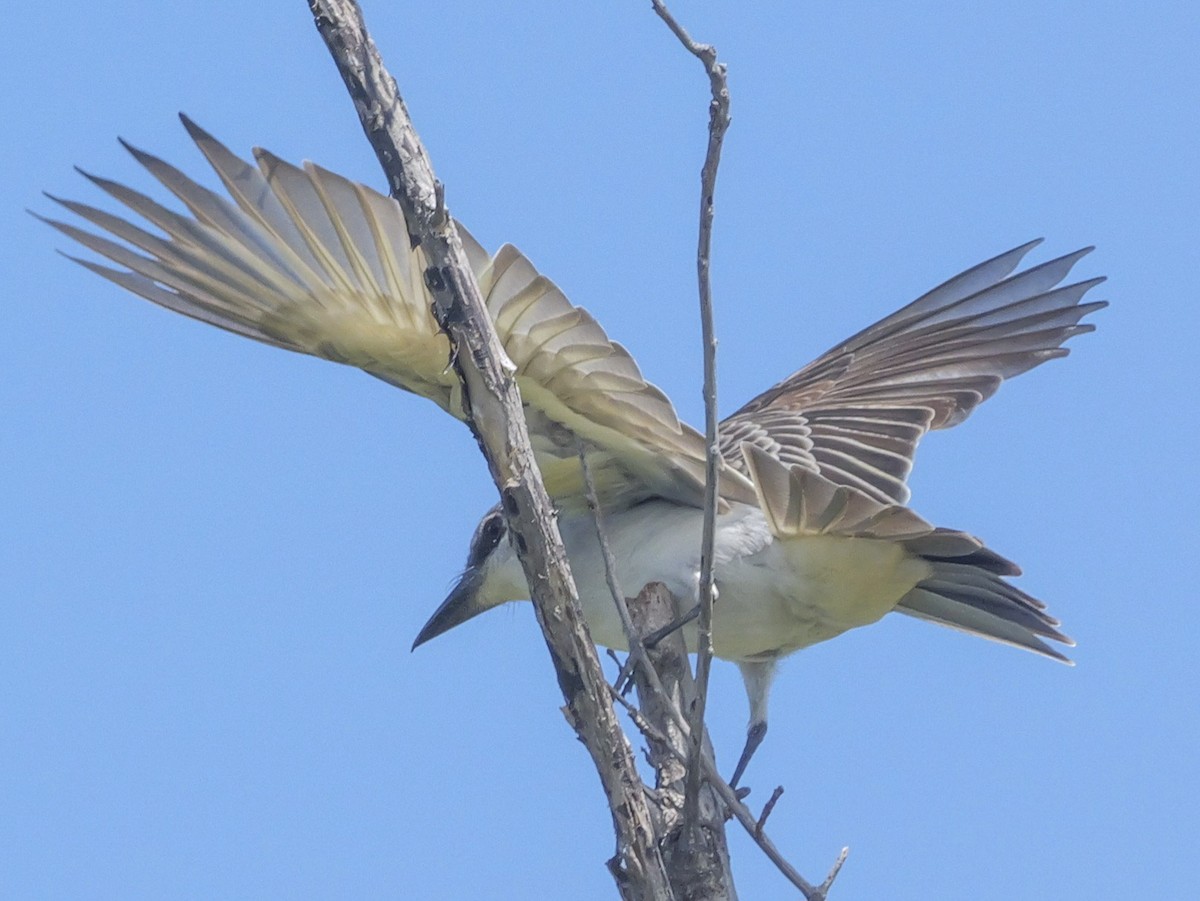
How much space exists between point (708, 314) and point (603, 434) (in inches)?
84.3

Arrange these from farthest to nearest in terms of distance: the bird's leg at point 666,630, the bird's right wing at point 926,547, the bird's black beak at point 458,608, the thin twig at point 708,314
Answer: the bird's black beak at point 458,608 → the bird's leg at point 666,630 → the bird's right wing at point 926,547 → the thin twig at point 708,314

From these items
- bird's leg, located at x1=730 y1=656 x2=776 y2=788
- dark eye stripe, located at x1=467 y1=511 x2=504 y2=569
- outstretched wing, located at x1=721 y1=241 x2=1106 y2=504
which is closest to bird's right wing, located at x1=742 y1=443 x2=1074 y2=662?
outstretched wing, located at x1=721 y1=241 x2=1106 y2=504

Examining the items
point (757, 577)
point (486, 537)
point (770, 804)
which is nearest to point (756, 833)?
point (770, 804)

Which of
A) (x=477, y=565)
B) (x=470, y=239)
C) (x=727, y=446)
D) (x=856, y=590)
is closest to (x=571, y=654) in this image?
(x=470, y=239)

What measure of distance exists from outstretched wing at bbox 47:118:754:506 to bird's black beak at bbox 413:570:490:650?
1072 millimetres

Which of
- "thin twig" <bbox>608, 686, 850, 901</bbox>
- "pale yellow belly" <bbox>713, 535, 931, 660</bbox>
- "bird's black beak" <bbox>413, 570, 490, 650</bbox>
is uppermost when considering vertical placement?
"bird's black beak" <bbox>413, 570, 490, 650</bbox>

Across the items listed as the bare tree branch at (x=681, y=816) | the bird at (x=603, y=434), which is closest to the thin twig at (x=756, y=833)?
the bare tree branch at (x=681, y=816)

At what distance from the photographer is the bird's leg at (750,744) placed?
17.3ft

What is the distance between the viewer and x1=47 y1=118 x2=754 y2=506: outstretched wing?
15.5 ft

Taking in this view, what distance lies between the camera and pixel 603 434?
5.16 metres

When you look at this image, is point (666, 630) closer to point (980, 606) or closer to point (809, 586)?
point (809, 586)

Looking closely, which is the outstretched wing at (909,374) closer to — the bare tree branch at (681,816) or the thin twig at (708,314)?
the bare tree branch at (681,816)

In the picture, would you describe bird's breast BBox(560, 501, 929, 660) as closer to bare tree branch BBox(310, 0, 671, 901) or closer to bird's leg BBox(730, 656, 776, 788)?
bird's leg BBox(730, 656, 776, 788)

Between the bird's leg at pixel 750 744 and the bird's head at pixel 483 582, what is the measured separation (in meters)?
0.94
